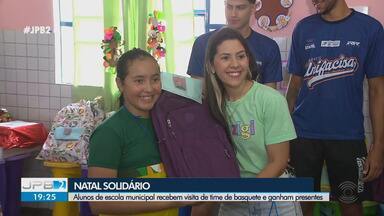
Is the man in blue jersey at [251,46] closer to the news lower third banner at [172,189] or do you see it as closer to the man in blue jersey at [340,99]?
the man in blue jersey at [340,99]

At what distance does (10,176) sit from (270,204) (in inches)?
90.9

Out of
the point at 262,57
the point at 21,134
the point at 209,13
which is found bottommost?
the point at 21,134

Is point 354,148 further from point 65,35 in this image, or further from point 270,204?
point 65,35

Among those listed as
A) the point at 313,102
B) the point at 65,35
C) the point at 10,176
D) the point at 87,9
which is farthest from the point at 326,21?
the point at 10,176

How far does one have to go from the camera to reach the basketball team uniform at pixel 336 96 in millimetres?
2117

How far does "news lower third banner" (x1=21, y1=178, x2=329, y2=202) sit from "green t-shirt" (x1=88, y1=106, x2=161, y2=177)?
0.16 ft

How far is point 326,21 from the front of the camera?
7.20ft

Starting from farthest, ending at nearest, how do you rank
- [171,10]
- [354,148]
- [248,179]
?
[171,10] < [354,148] < [248,179]

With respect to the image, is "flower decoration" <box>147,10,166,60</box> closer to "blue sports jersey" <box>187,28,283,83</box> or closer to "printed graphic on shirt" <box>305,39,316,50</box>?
"blue sports jersey" <box>187,28,283,83</box>

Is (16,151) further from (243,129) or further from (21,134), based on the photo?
(243,129)

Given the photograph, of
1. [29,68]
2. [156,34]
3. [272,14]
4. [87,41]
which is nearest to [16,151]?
[29,68]

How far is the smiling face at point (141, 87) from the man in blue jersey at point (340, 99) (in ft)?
3.53

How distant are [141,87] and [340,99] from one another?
1.17 m

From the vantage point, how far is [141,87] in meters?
1.38
